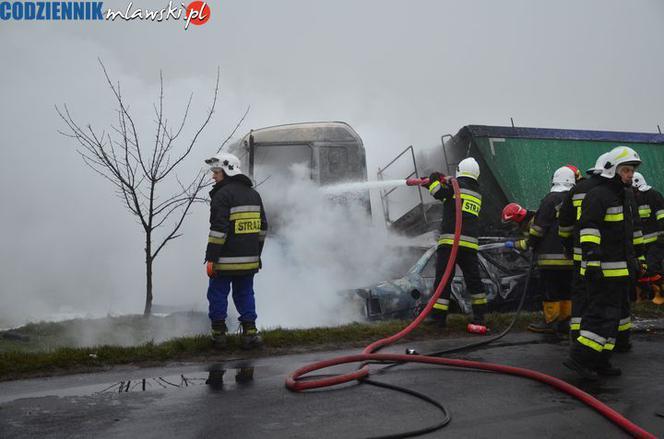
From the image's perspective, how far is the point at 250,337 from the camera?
5.34 metres

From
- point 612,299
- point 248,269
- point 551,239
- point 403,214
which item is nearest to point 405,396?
point 612,299

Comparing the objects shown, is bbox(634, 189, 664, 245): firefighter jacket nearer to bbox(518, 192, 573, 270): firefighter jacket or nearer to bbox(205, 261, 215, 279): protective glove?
bbox(518, 192, 573, 270): firefighter jacket

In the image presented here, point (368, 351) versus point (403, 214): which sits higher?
point (403, 214)

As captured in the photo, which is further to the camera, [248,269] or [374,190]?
[374,190]

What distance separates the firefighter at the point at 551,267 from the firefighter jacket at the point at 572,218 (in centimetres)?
56

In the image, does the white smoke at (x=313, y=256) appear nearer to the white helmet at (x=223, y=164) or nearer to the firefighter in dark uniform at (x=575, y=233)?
the white helmet at (x=223, y=164)

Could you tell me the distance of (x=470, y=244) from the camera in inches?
248

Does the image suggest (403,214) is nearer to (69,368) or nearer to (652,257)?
(652,257)

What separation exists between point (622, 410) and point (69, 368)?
12.9 feet

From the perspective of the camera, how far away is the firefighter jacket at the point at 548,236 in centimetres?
610

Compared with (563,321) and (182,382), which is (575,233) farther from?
(182,382)

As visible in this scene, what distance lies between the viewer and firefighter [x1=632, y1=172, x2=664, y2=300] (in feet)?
26.1

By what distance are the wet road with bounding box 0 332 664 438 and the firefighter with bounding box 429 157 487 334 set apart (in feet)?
5.01

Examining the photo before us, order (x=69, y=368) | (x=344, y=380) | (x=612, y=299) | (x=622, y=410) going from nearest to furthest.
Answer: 1. (x=622, y=410)
2. (x=344, y=380)
3. (x=612, y=299)
4. (x=69, y=368)
